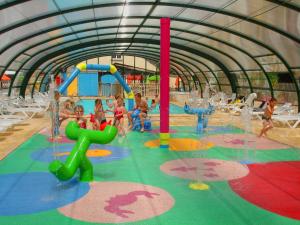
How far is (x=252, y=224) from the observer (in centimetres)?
550

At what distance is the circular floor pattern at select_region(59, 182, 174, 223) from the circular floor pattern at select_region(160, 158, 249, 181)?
1322 mm

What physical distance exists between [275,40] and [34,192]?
13314 millimetres

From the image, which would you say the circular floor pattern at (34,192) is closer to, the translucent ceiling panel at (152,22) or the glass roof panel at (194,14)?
the glass roof panel at (194,14)

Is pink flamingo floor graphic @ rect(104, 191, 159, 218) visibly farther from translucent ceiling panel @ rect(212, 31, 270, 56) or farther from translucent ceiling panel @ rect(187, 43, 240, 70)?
translucent ceiling panel @ rect(187, 43, 240, 70)

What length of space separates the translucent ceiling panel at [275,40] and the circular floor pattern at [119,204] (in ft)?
34.4

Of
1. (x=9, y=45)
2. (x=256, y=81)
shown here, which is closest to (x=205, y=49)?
(x=256, y=81)

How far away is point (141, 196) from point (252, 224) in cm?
220

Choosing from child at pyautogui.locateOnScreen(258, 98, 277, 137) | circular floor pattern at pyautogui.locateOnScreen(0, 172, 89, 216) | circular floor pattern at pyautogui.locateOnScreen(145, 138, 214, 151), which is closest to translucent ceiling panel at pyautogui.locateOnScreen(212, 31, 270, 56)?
child at pyautogui.locateOnScreen(258, 98, 277, 137)

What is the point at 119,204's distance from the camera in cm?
634

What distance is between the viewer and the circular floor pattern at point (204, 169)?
8.15 m

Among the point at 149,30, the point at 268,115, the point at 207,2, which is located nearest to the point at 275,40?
the point at 207,2

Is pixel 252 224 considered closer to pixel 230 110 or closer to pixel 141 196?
pixel 141 196

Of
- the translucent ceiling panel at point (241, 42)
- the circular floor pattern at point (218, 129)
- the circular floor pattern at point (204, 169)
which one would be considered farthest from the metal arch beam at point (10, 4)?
the translucent ceiling panel at point (241, 42)

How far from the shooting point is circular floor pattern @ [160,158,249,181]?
26.7 feet
